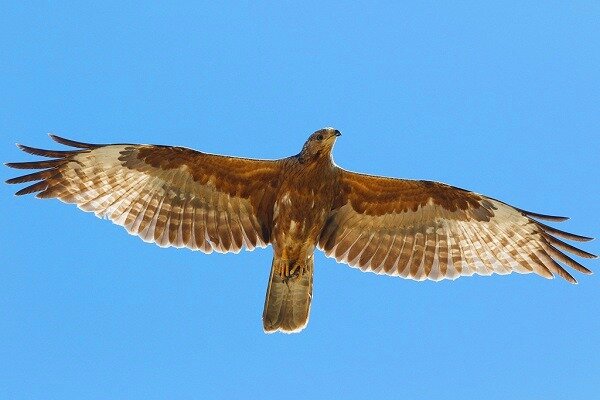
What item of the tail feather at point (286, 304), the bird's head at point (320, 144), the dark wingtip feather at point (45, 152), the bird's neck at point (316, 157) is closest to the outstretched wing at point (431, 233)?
the bird's neck at point (316, 157)

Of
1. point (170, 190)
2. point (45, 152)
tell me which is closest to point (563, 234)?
point (170, 190)

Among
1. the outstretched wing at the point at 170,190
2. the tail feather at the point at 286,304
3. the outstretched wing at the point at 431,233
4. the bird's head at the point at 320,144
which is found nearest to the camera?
the bird's head at the point at 320,144

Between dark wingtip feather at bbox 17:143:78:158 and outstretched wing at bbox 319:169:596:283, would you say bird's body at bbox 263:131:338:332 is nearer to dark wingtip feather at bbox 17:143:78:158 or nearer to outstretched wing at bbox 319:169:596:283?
outstretched wing at bbox 319:169:596:283

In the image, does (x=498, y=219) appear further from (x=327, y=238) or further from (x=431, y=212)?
(x=327, y=238)

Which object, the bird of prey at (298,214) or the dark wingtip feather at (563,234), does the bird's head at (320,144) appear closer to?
the bird of prey at (298,214)

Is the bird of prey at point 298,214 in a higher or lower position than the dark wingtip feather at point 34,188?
higher

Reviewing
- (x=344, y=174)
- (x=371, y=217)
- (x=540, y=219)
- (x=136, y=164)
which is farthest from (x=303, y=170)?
(x=540, y=219)
